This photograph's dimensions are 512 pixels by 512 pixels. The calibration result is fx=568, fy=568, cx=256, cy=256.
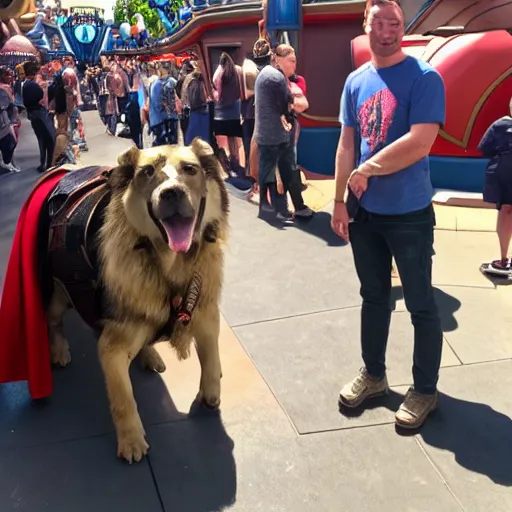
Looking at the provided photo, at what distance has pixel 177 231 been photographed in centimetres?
239

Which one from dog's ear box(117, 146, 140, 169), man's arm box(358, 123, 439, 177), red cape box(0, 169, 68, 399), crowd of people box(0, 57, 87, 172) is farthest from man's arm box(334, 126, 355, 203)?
crowd of people box(0, 57, 87, 172)

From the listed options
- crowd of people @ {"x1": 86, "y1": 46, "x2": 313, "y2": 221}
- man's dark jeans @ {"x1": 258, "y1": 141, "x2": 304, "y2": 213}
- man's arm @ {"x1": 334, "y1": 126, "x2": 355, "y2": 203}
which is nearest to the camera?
man's arm @ {"x1": 334, "y1": 126, "x2": 355, "y2": 203}

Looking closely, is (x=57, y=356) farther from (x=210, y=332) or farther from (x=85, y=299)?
(x=210, y=332)

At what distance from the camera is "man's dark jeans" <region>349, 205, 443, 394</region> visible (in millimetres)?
2656

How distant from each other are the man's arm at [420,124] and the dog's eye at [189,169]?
0.83m

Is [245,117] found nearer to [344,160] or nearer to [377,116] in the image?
[344,160]

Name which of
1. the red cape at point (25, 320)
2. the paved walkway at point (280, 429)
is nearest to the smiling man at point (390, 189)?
the paved walkway at point (280, 429)

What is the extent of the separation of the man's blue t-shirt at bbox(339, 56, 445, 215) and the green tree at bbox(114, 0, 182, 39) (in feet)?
180

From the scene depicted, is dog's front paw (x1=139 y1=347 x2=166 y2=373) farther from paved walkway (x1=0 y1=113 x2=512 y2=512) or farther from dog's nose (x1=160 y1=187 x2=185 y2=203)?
dog's nose (x1=160 y1=187 x2=185 y2=203)

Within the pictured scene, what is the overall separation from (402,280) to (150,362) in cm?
163

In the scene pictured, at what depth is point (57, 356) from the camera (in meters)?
3.52

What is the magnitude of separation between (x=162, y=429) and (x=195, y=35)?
13008mm

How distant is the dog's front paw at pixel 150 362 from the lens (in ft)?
11.4

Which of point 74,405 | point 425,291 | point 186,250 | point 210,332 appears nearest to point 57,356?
point 74,405
